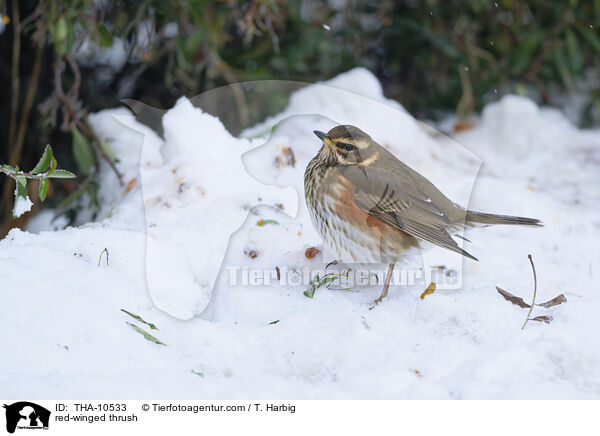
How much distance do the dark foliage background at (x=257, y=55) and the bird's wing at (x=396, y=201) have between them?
1.56 m

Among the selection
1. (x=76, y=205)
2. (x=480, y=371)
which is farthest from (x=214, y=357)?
(x=76, y=205)

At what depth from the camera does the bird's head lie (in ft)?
8.96

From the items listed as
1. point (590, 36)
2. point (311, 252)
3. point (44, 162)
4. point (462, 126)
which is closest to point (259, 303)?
point (311, 252)

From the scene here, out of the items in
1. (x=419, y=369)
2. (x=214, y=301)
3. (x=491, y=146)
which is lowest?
(x=491, y=146)

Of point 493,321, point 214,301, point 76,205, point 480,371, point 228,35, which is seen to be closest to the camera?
point 480,371

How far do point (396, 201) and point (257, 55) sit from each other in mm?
2280

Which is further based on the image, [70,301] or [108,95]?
[108,95]

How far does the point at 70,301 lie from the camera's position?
229cm

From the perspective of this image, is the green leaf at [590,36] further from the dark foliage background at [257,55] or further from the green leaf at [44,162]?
the green leaf at [44,162]

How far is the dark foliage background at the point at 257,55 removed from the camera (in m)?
3.86

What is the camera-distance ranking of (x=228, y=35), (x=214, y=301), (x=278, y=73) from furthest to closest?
(x=278, y=73) → (x=228, y=35) → (x=214, y=301)

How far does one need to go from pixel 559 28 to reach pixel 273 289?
12.1ft

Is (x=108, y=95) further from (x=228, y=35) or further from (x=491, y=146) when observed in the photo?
(x=491, y=146)
